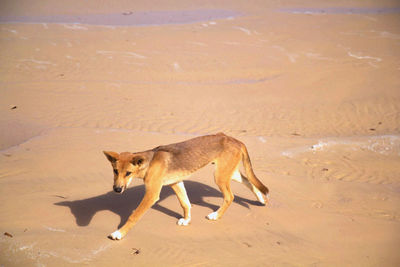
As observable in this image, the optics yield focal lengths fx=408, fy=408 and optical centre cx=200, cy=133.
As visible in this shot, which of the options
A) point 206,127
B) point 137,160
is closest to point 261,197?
point 137,160

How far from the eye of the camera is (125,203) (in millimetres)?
7398

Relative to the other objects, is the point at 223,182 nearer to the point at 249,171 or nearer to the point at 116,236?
the point at 249,171

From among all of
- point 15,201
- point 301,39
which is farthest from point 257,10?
point 15,201

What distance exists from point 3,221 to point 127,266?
235 centimetres

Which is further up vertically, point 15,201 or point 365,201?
point 15,201

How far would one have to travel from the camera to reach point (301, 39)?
23.9 m

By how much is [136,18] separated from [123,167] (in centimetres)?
2708

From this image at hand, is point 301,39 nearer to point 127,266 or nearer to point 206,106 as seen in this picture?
point 206,106

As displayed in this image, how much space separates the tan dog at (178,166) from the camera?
5801 mm

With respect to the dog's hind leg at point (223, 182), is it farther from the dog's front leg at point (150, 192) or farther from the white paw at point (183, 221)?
the dog's front leg at point (150, 192)

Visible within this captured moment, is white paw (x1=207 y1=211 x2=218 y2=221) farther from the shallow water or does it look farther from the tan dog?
the shallow water

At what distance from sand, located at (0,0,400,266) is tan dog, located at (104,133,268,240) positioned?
1.38 feet

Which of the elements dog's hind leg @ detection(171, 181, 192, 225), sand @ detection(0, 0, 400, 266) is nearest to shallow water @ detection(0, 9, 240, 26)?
sand @ detection(0, 0, 400, 266)

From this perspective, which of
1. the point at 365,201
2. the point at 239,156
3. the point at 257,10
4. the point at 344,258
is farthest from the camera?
the point at 257,10
